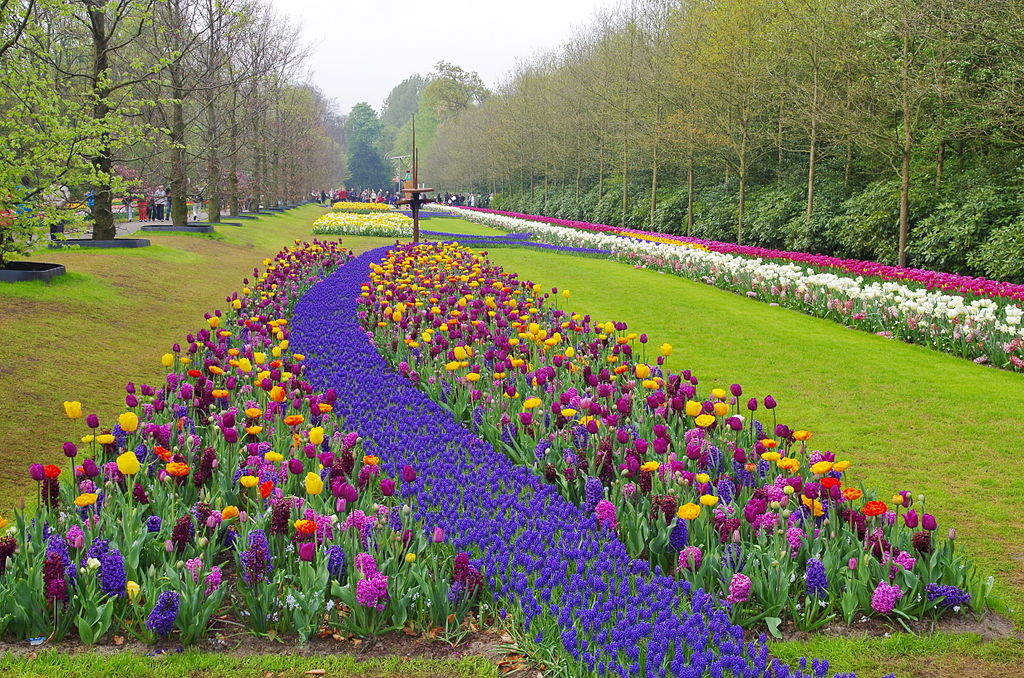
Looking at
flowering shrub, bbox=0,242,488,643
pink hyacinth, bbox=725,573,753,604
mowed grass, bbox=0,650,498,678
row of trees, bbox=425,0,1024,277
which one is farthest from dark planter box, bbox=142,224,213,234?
pink hyacinth, bbox=725,573,753,604

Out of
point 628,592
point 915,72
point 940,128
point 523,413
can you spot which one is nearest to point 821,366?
point 523,413

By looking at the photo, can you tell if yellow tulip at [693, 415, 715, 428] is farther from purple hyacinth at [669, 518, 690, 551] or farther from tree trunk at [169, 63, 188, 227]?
tree trunk at [169, 63, 188, 227]

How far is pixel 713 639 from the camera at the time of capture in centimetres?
320

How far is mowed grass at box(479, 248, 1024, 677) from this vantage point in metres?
3.54

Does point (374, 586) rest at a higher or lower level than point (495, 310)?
lower

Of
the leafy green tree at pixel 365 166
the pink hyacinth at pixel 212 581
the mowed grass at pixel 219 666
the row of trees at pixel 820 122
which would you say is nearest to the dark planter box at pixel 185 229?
the row of trees at pixel 820 122

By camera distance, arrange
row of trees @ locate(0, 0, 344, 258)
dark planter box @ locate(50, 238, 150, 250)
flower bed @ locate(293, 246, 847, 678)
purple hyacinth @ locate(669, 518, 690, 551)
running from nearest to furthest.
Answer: flower bed @ locate(293, 246, 847, 678) < purple hyacinth @ locate(669, 518, 690, 551) < row of trees @ locate(0, 0, 344, 258) < dark planter box @ locate(50, 238, 150, 250)

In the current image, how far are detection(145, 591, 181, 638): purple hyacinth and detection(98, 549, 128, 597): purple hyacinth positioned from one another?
226 millimetres

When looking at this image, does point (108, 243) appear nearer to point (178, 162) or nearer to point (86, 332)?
point (178, 162)

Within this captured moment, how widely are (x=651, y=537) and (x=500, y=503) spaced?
832mm

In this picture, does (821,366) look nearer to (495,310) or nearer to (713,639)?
(495,310)

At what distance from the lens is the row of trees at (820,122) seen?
1623 cm

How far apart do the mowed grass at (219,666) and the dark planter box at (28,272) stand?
9726mm

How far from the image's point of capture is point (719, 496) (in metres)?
4.51
